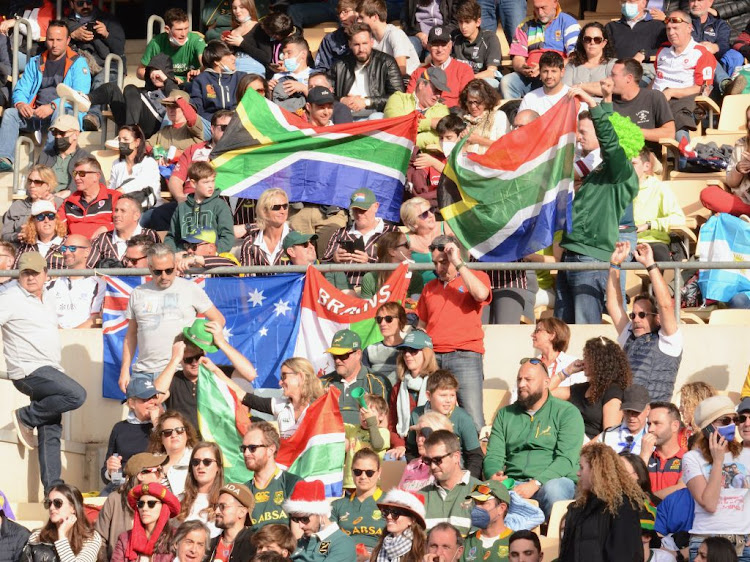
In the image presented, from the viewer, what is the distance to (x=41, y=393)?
15.2m

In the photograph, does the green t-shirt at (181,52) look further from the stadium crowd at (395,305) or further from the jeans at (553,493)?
the jeans at (553,493)

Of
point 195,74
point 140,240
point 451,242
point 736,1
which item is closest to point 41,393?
point 140,240

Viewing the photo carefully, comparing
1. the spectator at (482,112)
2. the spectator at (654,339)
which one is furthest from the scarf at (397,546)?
the spectator at (482,112)

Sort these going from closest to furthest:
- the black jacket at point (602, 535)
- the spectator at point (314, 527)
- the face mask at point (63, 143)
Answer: the black jacket at point (602, 535) < the spectator at point (314, 527) < the face mask at point (63, 143)

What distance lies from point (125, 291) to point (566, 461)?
446 cm

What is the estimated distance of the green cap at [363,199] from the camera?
16.6m

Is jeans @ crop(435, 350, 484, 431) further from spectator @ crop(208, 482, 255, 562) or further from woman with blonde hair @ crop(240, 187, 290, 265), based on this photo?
spectator @ crop(208, 482, 255, 562)

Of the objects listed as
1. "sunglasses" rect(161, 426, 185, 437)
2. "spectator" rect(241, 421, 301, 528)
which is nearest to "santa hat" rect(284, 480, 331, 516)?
"spectator" rect(241, 421, 301, 528)

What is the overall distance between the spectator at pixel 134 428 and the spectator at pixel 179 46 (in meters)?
6.87

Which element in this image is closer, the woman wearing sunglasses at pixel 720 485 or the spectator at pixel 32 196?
the woman wearing sunglasses at pixel 720 485

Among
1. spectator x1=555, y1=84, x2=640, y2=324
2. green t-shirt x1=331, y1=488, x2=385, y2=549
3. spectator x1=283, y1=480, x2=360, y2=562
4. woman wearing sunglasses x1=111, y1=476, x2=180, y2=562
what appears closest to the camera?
spectator x1=283, y1=480, x2=360, y2=562

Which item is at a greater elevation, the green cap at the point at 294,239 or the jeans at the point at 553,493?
the green cap at the point at 294,239

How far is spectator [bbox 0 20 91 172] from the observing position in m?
Answer: 21.2

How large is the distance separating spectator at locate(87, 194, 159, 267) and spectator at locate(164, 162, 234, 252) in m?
0.22
